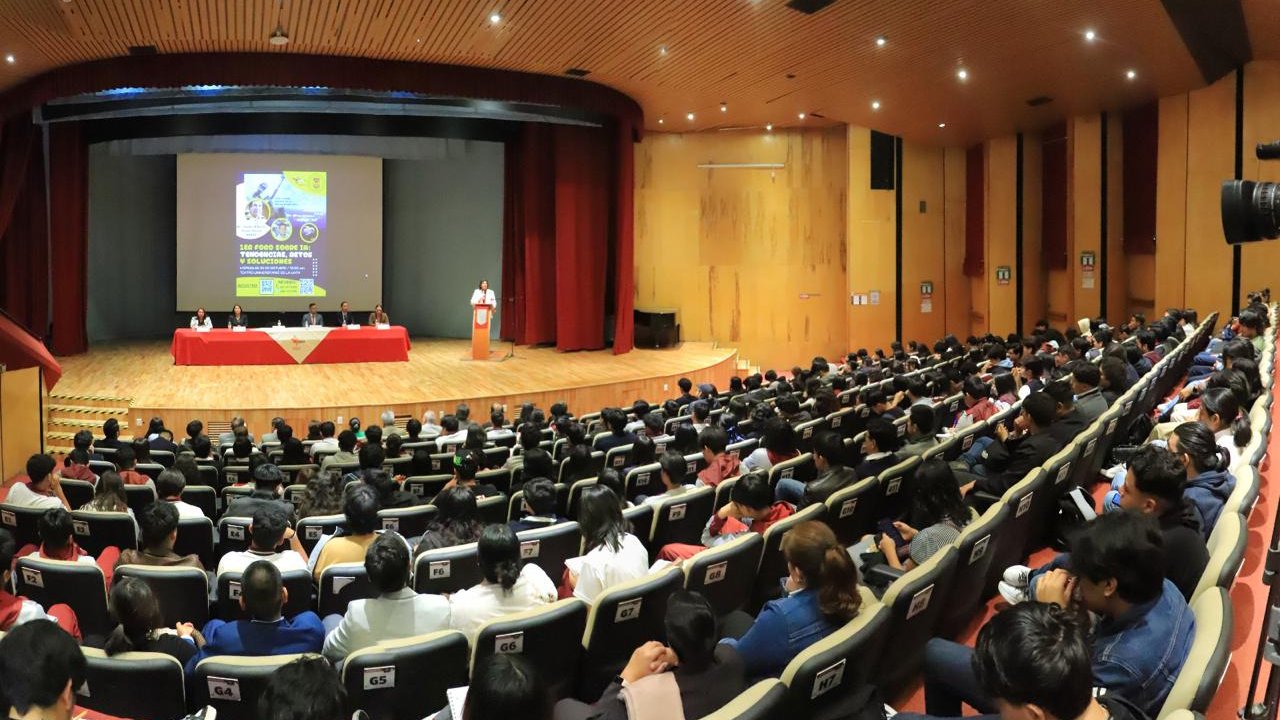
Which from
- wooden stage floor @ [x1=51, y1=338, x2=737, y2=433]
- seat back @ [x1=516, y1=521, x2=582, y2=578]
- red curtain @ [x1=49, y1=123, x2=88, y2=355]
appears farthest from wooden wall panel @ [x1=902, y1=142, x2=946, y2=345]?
seat back @ [x1=516, y1=521, x2=582, y2=578]

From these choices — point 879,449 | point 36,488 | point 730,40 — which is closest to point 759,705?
point 879,449

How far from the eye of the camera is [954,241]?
17.9m

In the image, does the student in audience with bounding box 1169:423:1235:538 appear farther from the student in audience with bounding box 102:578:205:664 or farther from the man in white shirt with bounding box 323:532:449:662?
the student in audience with bounding box 102:578:205:664

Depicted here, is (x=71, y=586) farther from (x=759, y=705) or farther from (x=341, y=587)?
(x=759, y=705)

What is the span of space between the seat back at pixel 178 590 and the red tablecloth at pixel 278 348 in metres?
11.5

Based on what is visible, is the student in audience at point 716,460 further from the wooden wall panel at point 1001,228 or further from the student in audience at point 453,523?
the wooden wall panel at point 1001,228

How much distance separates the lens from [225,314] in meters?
18.7

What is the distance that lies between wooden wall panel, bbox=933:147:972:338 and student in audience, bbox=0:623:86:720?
17.0 metres

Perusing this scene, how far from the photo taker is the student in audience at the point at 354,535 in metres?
4.23

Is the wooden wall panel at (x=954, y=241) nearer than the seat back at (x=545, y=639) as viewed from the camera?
No

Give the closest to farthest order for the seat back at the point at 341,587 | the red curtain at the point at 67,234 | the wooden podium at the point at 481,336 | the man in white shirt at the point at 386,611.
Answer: the man in white shirt at the point at 386,611
the seat back at the point at 341,587
the wooden podium at the point at 481,336
the red curtain at the point at 67,234

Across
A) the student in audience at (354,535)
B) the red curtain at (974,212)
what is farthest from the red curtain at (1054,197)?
the student in audience at (354,535)

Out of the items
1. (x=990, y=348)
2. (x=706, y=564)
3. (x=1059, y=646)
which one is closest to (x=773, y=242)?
(x=990, y=348)

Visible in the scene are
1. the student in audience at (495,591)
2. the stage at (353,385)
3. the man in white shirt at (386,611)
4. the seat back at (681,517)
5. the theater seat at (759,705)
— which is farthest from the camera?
the stage at (353,385)
